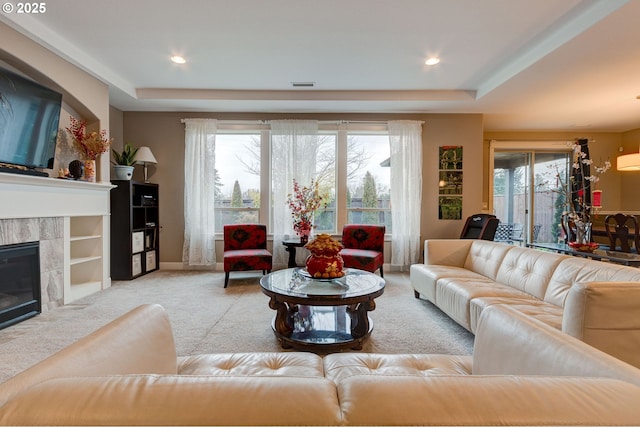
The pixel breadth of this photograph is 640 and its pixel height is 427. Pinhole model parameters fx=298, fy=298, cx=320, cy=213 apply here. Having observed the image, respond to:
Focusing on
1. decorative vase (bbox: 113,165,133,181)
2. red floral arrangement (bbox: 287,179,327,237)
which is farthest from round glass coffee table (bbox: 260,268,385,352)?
decorative vase (bbox: 113,165,133,181)

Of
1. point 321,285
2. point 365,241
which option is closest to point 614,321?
point 321,285

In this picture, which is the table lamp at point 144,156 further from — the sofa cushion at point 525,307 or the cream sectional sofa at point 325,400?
the sofa cushion at point 525,307

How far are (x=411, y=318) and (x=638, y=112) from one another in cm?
555

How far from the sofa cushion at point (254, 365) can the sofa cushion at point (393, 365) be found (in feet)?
0.26

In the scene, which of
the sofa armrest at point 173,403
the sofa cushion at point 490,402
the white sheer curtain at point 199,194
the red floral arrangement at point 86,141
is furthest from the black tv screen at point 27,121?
the sofa cushion at point 490,402

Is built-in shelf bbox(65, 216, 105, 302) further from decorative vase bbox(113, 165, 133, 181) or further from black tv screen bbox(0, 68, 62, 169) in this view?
black tv screen bbox(0, 68, 62, 169)

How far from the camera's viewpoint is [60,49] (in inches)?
123

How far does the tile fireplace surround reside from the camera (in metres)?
2.79

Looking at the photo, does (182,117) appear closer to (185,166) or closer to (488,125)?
(185,166)

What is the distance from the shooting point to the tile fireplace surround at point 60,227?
279 centimetres

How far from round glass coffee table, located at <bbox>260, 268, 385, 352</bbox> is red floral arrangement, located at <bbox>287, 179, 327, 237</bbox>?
1.91m

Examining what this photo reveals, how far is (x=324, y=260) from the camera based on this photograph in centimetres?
268

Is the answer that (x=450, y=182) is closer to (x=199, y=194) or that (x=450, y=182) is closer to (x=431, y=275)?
(x=431, y=275)

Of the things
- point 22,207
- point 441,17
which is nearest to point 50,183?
point 22,207
